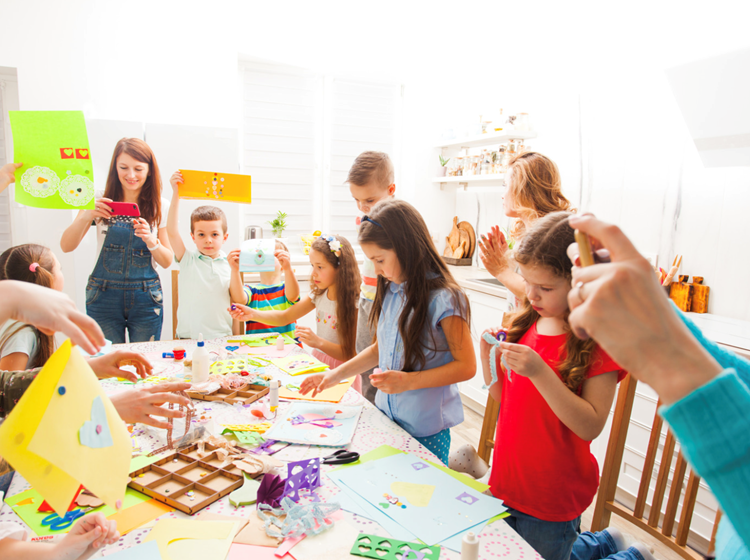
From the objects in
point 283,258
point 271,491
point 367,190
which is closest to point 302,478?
point 271,491

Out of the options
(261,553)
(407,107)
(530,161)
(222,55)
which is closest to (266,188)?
(222,55)

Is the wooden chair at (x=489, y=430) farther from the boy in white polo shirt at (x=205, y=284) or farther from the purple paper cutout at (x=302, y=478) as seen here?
the boy in white polo shirt at (x=205, y=284)

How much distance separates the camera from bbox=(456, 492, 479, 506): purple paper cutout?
3.20 feet

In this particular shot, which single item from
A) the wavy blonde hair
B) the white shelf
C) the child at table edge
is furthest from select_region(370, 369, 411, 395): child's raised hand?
the white shelf

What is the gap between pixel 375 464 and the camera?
3.67 feet

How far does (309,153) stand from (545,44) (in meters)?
2.02

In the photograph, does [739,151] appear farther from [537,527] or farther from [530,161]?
[537,527]

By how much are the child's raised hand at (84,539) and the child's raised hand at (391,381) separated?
0.68m

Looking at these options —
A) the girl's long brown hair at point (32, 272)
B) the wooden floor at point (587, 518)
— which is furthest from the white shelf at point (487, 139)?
→ the girl's long brown hair at point (32, 272)

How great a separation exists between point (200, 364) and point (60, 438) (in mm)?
990

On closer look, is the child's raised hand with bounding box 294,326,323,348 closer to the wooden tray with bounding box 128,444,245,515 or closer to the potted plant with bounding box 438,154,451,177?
the wooden tray with bounding box 128,444,245,515

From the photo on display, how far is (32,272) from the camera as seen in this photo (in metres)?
1.47

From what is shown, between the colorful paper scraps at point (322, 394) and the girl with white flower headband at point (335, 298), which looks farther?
the girl with white flower headband at point (335, 298)

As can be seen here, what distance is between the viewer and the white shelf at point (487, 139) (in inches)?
127
